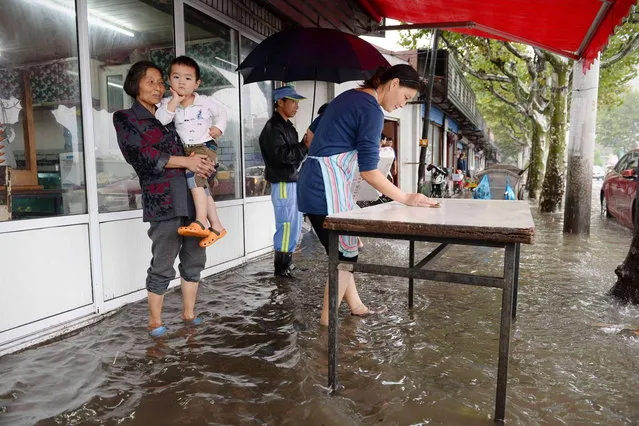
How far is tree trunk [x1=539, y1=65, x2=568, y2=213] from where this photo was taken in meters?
11.1

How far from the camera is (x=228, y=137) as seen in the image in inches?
212

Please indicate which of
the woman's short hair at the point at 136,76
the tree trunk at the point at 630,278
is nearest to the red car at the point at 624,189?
the tree trunk at the point at 630,278

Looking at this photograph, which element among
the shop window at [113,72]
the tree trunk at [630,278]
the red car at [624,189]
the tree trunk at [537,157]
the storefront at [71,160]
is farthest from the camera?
the tree trunk at [537,157]

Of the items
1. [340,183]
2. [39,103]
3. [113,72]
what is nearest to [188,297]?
[340,183]

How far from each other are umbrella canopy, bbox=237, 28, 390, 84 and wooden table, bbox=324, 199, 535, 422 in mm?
2731

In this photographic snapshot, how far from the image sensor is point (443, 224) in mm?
1949

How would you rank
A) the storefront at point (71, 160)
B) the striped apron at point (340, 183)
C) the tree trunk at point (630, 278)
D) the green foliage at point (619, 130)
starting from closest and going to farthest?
the striped apron at point (340, 183) < the storefront at point (71, 160) < the tree trunk at point (630, 278) < the green foliage at point (619, 130)

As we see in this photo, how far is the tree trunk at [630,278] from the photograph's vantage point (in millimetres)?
3770

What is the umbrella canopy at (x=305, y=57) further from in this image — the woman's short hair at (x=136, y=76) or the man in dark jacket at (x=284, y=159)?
the woman's short hair at (x=136, y=76)

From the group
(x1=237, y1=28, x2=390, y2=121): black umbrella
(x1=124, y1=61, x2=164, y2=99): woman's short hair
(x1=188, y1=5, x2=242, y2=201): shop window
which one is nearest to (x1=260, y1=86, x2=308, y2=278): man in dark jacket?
(x1=237, y1=28, x2=390, y2=121): black umbrella

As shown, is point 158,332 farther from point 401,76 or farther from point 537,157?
point 537,157

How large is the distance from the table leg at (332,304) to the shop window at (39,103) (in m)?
2.21

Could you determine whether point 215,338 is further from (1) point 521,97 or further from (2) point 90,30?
(1) point 521,97

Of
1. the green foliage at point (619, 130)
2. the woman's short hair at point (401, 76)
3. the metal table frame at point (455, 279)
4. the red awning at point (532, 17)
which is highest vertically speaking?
the green foliage at point (619, 130)
